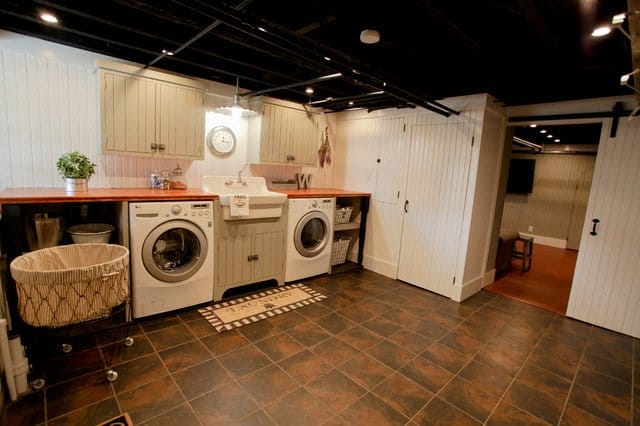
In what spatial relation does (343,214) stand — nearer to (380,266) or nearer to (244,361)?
(380,266)

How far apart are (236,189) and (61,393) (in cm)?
222

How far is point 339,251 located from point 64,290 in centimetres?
316

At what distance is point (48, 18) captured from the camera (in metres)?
2.17

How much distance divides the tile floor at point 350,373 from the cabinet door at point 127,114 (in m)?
1.61

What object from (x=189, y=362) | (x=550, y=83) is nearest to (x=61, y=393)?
(x=189, y=362)

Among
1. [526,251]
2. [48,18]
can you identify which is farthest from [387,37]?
[526,251]

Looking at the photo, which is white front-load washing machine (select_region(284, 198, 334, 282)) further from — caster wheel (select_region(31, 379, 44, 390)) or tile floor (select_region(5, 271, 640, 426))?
caster wheel (select_region(31, 379, 44, 390))

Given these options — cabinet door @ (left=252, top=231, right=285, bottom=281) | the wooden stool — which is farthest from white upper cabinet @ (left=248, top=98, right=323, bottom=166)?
the wooden stool

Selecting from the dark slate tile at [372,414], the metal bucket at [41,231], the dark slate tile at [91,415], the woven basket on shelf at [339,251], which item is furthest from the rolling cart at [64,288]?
the woven basket on shelf at [339,251]

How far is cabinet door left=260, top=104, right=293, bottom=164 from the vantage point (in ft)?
12.1

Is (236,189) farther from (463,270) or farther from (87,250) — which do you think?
(463,270)

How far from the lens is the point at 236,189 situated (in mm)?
3482

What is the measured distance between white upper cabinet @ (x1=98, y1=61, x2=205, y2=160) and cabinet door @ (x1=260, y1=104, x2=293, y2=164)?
76cm

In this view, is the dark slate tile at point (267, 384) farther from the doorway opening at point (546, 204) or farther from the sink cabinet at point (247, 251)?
the doorway opening at point (546, 204)
